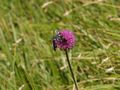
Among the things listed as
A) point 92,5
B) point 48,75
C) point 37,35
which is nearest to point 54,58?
point 48,75

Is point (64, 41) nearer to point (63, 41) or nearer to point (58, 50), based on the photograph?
point (63, 41)

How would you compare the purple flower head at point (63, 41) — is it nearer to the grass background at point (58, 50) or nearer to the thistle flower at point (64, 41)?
the thistle flower at point (64, 41)

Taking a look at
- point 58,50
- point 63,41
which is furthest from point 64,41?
point 58,50

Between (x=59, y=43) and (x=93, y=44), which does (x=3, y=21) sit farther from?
(x=59, y=43)

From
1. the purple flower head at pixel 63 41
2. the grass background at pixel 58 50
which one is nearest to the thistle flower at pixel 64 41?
the purple flower head at pixel 63 41

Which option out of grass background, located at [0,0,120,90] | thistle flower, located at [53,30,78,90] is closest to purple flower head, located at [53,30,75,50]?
thistle flower, located at [53,30,78,90]
